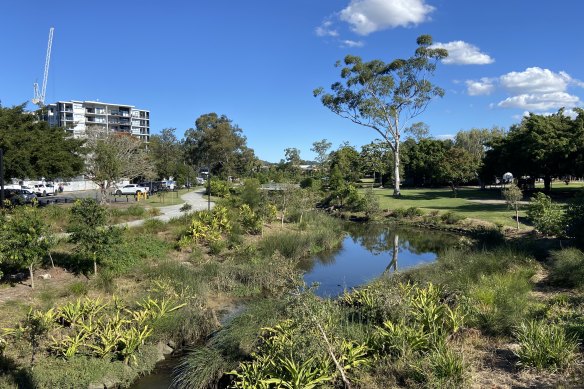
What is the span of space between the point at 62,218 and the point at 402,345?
1842cm

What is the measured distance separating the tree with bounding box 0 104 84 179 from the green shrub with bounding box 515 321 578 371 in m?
26.7

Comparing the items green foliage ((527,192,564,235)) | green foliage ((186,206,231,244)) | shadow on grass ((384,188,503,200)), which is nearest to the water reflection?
A: green foliage ((186,206,231,244))

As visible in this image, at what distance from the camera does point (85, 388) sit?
7449 mm

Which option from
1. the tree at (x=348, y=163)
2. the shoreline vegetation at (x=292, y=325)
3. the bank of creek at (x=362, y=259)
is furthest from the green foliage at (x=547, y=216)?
the tree at (x=348, y=163)

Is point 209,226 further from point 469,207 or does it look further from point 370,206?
point 469,207

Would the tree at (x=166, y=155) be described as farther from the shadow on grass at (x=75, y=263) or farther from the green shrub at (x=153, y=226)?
the shadow on grass at (x=75, y=263)

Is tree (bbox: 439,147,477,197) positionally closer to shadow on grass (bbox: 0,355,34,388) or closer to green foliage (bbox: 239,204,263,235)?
green foliage (bbox: 239,204,263,235)

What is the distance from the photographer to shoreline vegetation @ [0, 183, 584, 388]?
21.2ft

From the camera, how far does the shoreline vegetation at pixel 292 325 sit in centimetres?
646

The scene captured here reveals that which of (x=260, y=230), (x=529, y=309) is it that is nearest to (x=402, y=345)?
(x=529, y=309)

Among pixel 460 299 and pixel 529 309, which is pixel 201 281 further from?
pixel 529 309

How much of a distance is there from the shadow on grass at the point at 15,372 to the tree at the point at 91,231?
4.89m

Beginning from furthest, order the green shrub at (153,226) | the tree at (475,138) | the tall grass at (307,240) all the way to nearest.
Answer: the tree at (475,138)
the green shrub at (153,226)
the tall grass at (307,240)

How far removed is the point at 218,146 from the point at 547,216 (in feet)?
174
